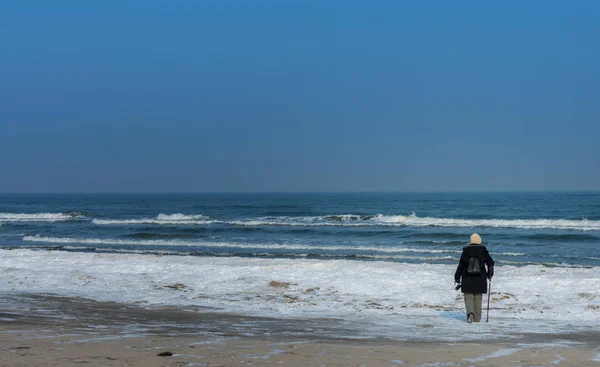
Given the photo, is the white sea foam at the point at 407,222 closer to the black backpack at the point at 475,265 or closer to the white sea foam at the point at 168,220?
the white sea foam at the point at 168,220

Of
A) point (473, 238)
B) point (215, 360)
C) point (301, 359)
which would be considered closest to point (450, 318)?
point (473, 238)

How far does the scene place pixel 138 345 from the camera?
25.5ft

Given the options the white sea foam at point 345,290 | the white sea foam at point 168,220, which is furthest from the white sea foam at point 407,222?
the white sea foam at point 345,290

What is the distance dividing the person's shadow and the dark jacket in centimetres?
65

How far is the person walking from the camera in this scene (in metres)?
10.5

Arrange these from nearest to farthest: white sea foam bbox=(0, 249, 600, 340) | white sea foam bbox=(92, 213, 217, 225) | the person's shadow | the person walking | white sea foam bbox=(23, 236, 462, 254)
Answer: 1. the person walking
2. white sea foam bbox=(0, 249, 600, 340)
3. the person's shadow
4. white sea foam bbox=(23, 236, 462, 254)
5. white sea foam bbox=(92, 213, 217, 225)

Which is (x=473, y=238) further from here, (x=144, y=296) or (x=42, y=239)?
(x=42, y=239)

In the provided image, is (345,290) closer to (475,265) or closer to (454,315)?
(454,315)

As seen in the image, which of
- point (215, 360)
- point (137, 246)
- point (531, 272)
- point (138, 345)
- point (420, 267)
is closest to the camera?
point (215, 360)

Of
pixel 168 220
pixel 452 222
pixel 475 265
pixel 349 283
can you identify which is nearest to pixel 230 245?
pixel 349 283

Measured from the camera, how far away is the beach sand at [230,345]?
6.98 metres

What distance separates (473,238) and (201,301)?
A: 5.51 metres

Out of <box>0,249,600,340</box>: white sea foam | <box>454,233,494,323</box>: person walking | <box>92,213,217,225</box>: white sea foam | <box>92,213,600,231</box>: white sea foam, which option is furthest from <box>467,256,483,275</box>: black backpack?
<box>92,213,217,225</box>: white sea foam

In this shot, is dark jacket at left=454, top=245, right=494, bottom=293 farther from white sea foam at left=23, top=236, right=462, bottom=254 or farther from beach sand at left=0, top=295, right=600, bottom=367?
white sea foam at left=23, top=236, right=462, bottom=254
